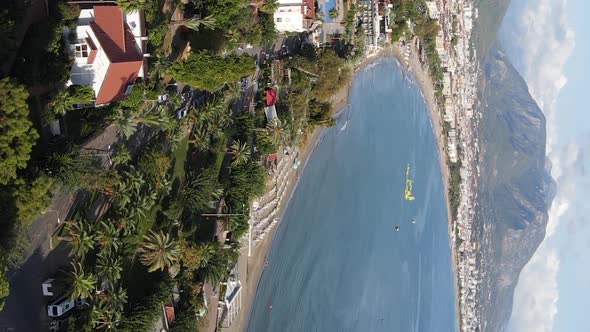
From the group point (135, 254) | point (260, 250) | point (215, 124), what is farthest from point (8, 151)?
point (260, 250)

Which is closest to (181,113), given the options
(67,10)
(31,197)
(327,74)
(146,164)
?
(146,164)

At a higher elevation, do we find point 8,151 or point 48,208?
point 8,151

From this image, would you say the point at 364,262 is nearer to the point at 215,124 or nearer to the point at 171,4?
the point at 215,124

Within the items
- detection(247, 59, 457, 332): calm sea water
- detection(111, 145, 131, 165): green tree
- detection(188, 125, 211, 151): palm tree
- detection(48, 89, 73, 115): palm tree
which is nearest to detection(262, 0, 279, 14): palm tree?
detection(188, 125, 211, 151): palm tree

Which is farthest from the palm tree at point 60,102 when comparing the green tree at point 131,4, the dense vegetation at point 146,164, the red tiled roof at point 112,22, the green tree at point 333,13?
the green tree at point 333,13

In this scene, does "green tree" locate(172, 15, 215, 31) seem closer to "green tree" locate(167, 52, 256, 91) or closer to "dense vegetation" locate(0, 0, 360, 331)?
"dense vegetation" locate(0, 0, 360, 331)

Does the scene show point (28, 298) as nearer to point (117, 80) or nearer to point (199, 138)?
point (117, 80)
